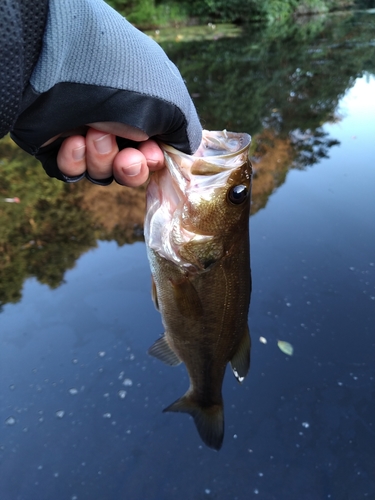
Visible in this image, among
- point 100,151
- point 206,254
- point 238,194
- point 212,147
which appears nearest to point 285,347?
point 206,254

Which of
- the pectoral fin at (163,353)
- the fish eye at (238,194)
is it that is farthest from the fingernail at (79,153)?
the pectoral fin at (163,353)

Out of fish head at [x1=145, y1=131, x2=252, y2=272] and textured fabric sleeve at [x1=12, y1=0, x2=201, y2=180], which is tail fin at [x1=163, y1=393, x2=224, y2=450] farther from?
textured fabric sleeve at [x1=12, y1=0, x2=201, y2=180]

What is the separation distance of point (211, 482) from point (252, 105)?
6.85m

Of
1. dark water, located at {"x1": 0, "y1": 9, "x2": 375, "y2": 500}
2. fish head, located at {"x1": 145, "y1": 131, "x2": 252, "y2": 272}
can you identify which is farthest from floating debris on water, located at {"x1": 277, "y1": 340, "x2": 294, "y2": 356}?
fish head, located at {"x1": 145, "y1": 131, "x2": 252, "y2": 272}

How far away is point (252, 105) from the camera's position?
779 cm

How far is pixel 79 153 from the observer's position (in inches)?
58.4

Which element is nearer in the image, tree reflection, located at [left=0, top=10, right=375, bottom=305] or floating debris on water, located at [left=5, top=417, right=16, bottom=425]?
floating debris on water, located at [left=5, top=417, right=16, bottom=425]

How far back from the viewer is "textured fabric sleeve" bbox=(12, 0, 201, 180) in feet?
3.95

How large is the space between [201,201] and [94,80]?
0.60 m

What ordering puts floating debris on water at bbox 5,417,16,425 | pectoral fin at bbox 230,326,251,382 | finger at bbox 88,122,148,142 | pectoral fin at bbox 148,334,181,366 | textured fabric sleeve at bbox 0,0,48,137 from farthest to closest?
floating debris on water at bbox 5,417,16,425 → pectoral fin at bbox 148,334,181,366 → pectoral fin at bbox 230,326,251,382 → finger at bbox 88,122,148,142 → textured fabric sleeve at bbox 0,0,48,137

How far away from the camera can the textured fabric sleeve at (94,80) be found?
47.4 inches

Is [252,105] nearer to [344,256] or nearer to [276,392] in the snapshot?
[344,256]

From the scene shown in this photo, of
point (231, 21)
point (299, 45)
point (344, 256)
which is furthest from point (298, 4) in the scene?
point (344, 256)

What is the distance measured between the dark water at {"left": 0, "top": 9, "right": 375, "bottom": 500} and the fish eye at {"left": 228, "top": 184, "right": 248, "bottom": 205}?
5.21ft
